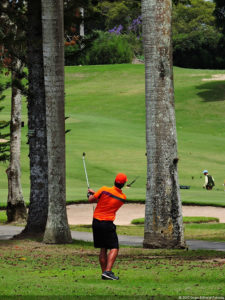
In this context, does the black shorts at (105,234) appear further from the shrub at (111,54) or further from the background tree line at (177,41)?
the shrub at (111,54)

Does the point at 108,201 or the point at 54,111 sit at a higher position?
the point at 54,111

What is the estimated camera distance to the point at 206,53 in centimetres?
9200

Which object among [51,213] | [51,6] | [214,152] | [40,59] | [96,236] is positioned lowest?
[214,152]

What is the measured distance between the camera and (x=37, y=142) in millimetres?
19922

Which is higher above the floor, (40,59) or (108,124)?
(40,59)

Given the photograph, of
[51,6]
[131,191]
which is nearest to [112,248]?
[51,6]

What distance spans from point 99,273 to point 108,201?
60.6 inches

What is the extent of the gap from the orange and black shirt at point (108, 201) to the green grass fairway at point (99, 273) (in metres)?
1.07

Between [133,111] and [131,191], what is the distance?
30.7 meters

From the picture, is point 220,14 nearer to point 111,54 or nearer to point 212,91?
point 212,91

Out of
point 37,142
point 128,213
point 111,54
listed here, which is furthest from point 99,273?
point 111,54

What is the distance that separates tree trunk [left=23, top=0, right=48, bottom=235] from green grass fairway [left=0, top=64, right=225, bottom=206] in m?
10.5

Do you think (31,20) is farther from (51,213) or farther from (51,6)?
(51,213)

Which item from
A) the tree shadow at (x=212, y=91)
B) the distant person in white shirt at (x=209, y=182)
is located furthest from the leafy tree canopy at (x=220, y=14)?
the distant person in white shirt at (x=209, y=182)
